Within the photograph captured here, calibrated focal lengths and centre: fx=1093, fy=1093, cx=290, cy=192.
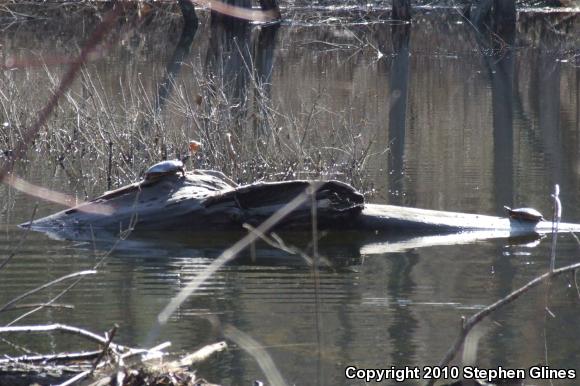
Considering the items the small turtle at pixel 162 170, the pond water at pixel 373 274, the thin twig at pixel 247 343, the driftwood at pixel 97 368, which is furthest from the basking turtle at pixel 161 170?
the driftwood at pixel 97 368

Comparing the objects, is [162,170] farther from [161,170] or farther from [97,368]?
[97,368]

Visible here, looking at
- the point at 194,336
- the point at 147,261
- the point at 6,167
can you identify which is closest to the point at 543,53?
the point at 147,261

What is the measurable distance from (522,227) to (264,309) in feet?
10.8

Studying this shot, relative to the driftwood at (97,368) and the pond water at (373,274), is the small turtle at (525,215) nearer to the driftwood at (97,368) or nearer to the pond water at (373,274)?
the pond water at (373,274)

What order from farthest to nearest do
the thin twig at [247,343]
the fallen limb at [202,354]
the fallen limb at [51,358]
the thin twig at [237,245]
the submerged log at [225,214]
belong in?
the submerged log at [225,214] → the thin twig at [247,343] → the fallen limb at [202,354] → the fallen limb at [51,358] → the thin twig at [237,245]

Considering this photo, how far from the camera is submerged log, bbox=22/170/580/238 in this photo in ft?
29.4

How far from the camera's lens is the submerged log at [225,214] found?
29.4 feet

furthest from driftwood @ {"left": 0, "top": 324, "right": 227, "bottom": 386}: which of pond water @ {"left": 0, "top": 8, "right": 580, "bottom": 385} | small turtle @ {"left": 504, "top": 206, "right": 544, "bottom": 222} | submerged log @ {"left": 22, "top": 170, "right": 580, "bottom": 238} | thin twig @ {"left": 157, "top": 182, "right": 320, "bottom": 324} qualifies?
small turtle @ {"left": 504, "top": 206, "right": 544, "bottom": 222}

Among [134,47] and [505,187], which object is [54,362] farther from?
[134,47]

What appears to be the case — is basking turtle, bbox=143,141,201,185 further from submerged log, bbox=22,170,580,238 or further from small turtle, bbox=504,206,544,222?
small turtle, bbox=504,206,544,222

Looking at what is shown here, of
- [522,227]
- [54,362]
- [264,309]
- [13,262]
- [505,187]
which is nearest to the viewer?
[54,362]

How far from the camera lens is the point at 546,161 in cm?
1323

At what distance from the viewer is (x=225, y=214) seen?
908 centimetres

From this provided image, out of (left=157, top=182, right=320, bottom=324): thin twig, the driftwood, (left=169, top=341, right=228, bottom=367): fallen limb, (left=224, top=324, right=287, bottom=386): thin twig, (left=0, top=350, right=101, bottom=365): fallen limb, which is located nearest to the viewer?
(left=157, top=182, right=320, bottom=324): thin twig
